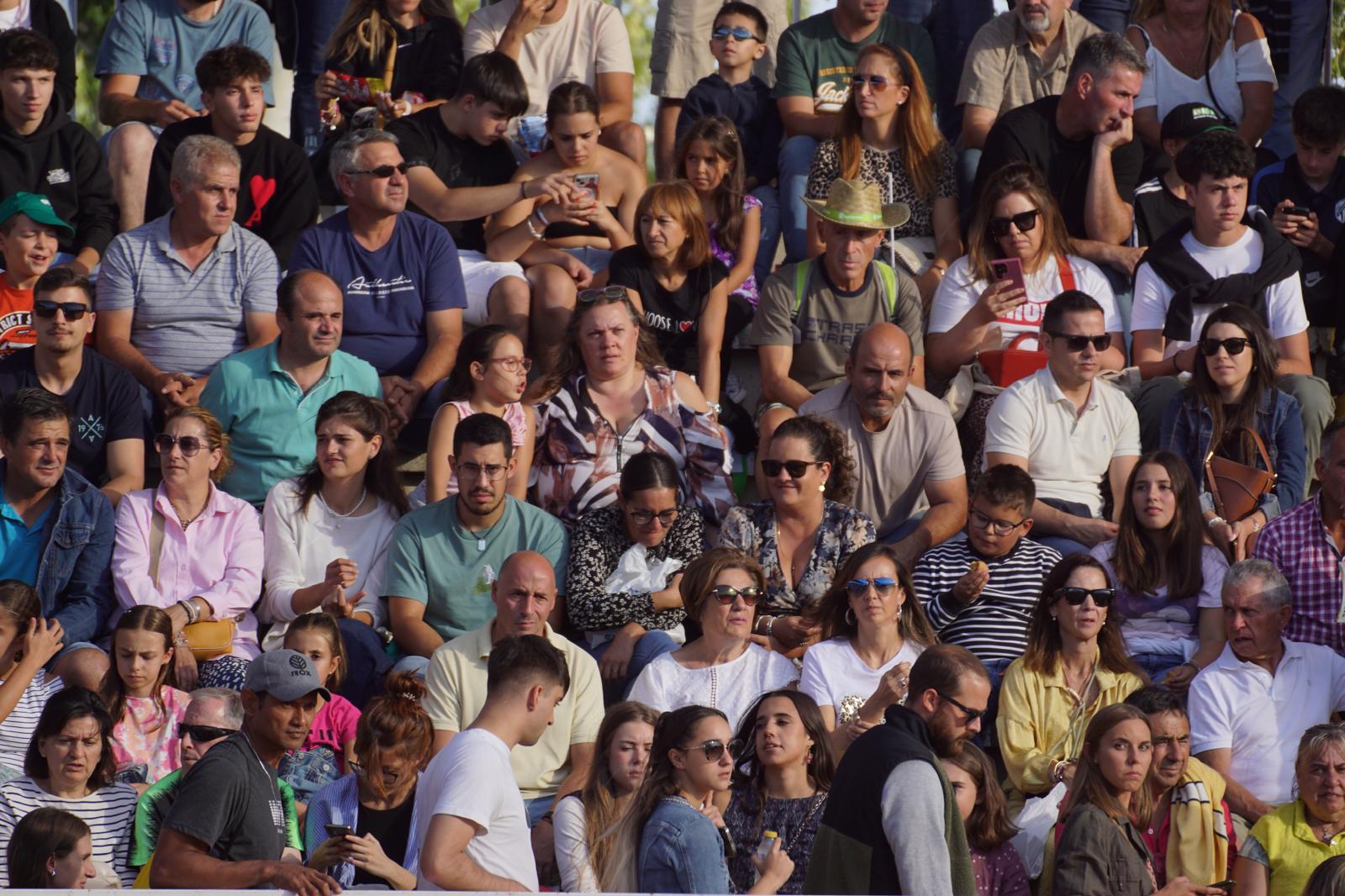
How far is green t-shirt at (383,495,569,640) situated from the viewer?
7828 millimetres

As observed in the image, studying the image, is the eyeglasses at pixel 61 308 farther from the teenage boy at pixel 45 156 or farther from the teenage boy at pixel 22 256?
the teenage boy at pixel 45 156

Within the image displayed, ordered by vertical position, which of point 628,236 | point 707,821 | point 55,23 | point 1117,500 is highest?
point 55,23

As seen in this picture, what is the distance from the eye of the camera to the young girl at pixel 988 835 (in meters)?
6.31

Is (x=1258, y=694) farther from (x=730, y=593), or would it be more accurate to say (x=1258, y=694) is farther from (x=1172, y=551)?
(x=730, y=593)

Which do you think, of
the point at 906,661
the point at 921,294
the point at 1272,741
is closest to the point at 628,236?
the point at 921,294

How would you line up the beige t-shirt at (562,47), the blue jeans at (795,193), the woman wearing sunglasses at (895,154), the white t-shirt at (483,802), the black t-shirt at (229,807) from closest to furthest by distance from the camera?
the black t-shirt at (229,807), the white t-shirt at (483,802), the woman wearing sunglasses at (895,154), the blue jeans at (795,193), the beige t-shirt at (562,47)

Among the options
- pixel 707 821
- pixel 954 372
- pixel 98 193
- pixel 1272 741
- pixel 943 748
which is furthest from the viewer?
pixel 98 193

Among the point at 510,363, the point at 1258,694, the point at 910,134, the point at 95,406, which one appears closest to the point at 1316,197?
the point at 910,134

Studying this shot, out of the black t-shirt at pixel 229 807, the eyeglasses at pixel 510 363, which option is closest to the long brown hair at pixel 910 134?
the eyeglasses at pixel 510 363

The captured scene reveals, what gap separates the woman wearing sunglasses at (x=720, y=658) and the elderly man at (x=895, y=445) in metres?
1.20

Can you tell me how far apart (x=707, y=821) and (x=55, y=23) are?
727 cm

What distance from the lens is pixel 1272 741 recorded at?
7.18m

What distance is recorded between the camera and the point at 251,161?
9.77 meters

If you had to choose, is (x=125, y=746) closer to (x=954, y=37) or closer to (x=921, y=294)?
(x=921, y=294)
